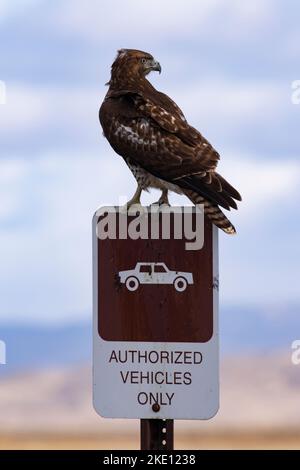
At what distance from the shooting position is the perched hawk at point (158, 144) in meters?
6.89

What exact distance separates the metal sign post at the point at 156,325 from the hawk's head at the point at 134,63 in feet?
11.7

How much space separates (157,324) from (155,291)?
0.17 metres

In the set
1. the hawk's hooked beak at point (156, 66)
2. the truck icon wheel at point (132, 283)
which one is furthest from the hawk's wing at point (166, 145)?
the truck icon wheel at point (132, 283)

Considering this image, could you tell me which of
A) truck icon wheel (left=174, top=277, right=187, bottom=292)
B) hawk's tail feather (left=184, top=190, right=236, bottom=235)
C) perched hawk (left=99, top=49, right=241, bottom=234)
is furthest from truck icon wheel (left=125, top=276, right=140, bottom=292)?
perched hawk (left=99, top=49, right=241, bottom=234)

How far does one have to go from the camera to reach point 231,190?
6.68 metres

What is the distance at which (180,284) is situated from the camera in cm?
536

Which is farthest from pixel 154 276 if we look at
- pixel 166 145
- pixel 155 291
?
pixel 166 145

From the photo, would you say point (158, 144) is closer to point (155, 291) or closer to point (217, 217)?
point (217, 217)

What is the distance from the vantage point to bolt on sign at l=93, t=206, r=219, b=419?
5344 mm

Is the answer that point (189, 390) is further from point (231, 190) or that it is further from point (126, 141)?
point (126, 141)

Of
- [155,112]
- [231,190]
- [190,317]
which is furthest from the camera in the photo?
[155,112]
